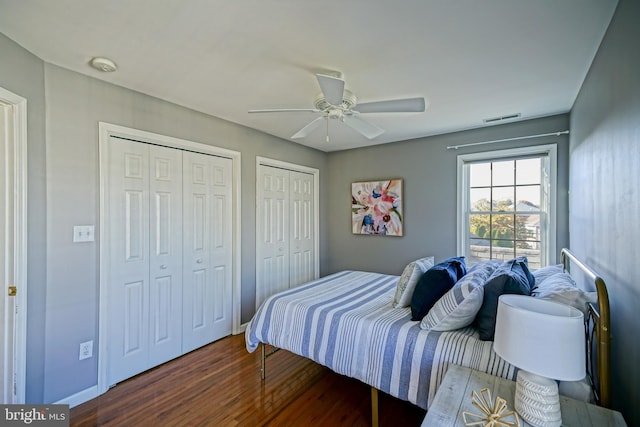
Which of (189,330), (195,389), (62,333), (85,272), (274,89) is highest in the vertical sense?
(274,89)

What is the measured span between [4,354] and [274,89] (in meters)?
2.57

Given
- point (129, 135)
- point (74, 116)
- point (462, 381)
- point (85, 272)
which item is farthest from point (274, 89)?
point (462, 381)

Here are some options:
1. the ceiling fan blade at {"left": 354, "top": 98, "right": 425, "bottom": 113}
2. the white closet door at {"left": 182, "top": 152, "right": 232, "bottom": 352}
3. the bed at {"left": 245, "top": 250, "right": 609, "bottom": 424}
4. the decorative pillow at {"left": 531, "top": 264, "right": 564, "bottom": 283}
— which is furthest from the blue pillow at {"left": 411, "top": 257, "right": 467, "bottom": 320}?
the white closet door at {"left": 182, "top": 152, "right": 232, "bottom": 352}

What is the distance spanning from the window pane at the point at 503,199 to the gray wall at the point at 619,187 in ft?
4.84

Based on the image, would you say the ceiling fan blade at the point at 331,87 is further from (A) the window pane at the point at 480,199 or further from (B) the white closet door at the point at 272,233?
(A) the window pane at the point at 480,199

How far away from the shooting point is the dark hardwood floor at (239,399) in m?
1.97

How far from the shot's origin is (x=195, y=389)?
2342 millimetres

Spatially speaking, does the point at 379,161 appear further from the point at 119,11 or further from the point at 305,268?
the point at 119,11

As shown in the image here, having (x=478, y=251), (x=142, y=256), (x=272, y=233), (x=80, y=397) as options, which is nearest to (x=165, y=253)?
(x=142, y=256)

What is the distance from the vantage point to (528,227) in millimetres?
3318

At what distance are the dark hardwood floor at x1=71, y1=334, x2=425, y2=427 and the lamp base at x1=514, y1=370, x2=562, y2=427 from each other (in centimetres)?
107

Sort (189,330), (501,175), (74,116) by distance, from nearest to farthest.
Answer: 1. (74,116)
2. (189,330)
3. (501,175)

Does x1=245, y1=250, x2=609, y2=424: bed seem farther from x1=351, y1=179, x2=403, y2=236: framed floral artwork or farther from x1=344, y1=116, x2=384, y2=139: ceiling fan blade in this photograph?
x1=351, y1=179, x2=403, y2=236: framed floral artwork

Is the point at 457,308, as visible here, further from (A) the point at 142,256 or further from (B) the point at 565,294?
(A) the point at 142,256
